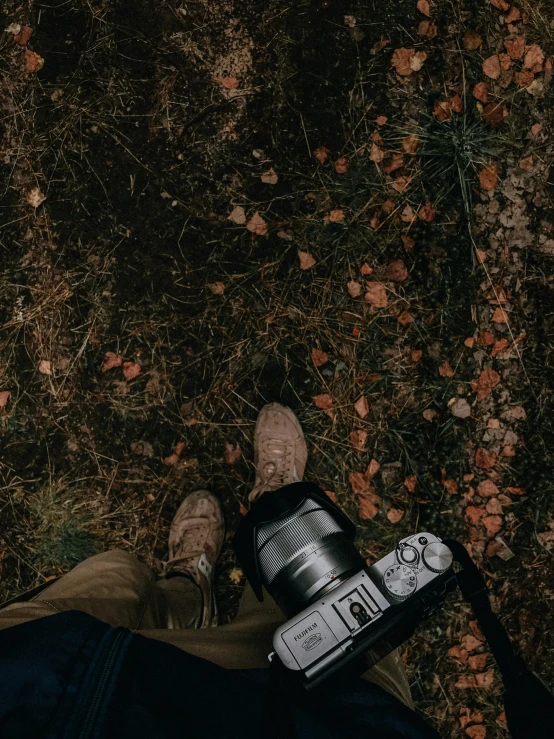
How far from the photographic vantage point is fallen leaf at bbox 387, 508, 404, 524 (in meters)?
2.46

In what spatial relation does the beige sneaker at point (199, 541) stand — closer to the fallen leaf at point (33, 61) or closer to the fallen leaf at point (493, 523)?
the fallen leaf at point (493, 523)

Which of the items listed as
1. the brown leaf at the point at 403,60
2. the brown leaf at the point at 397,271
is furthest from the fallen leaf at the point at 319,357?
the brown leaf at the point at 403,60

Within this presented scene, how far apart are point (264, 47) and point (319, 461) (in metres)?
1.90

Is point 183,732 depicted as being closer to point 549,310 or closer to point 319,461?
point 319,461

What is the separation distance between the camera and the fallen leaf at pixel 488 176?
2.47 m

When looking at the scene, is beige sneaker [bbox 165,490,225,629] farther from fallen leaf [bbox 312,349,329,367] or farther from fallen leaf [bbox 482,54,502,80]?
fallen leaf [bbox 482,54,502,80]

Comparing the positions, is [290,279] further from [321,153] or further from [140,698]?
[140,698]

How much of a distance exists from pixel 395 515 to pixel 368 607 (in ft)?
3.22

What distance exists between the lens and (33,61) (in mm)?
2502

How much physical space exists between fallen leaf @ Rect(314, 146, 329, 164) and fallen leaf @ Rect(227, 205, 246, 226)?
1.36 feet

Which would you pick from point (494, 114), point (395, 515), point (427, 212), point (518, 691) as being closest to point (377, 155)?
point (427, 212)

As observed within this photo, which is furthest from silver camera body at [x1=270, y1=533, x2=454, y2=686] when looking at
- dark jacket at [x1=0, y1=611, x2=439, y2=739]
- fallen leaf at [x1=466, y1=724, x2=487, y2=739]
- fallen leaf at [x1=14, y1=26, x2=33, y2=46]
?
fallen leaf at [x1=14, y1=26, x2=33, y2=46]

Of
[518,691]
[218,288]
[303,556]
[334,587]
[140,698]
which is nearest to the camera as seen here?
[140,698]

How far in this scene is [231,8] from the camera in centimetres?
249
